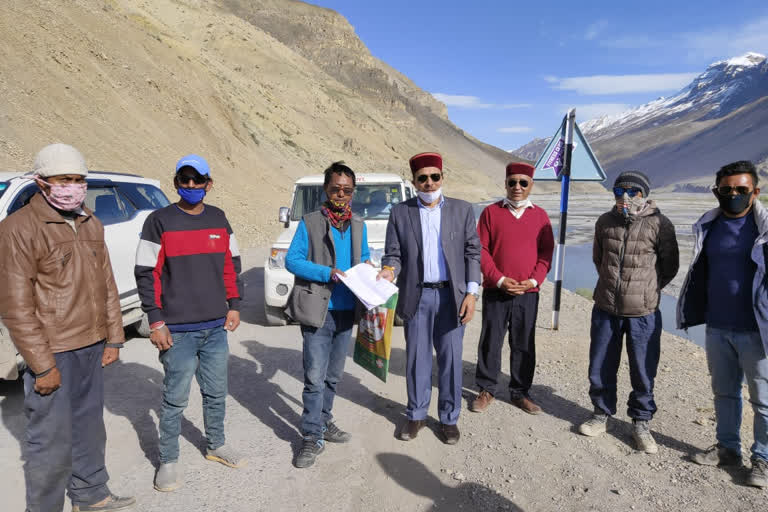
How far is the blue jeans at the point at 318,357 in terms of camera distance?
11.7 feet

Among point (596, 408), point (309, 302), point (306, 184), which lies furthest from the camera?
point (306, 184)

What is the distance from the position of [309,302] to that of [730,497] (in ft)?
10.2

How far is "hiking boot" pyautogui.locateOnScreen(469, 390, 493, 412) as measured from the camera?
177 inches

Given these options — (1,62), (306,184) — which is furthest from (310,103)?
(306,184)

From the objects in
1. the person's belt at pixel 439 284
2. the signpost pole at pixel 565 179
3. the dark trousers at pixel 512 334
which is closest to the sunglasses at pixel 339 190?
the person's belt at pixel 439 284

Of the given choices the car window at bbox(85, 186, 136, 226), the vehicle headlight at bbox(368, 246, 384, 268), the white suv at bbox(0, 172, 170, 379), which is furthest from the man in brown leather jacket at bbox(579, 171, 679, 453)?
the car window at bbox(85, 186, 136, 226)

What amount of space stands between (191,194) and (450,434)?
8.80ft

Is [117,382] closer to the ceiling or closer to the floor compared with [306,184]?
closer to the floor

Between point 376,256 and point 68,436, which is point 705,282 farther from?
point 68,436

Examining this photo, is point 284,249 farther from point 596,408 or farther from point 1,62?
point 1,62

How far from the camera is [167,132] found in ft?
74.4

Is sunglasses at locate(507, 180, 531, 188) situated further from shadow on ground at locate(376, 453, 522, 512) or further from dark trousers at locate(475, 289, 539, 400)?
shadow on ground at locate(376, 453, 522, 512)

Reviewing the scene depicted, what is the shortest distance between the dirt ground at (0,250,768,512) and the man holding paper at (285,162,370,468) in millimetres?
408

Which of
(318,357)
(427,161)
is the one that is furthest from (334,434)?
(427,161)
